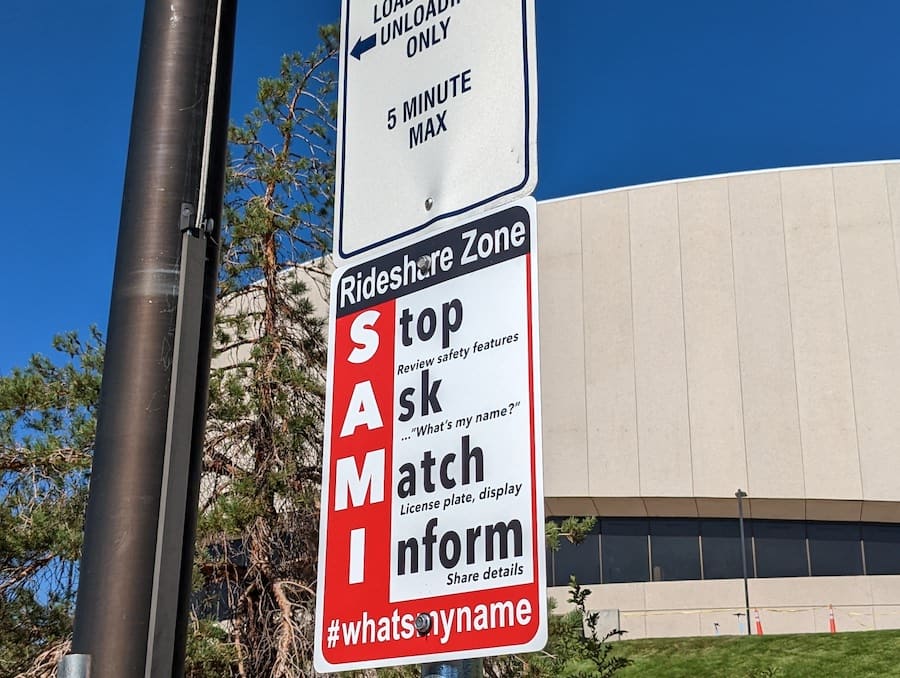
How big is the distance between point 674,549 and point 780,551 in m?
3.46

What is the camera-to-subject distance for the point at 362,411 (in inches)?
88.3

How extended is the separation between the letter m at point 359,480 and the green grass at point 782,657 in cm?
2529

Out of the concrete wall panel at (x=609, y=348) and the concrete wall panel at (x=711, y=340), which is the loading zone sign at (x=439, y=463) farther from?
the concrete wall panel at (x=711, y=340)

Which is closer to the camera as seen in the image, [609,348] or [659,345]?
[659,345]

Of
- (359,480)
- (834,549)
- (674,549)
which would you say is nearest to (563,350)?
(674,549)

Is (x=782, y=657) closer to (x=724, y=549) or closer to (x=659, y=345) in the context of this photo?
(x=724, y=549)

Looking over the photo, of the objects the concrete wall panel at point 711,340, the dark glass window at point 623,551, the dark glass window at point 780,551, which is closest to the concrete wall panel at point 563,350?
the dark glass window at point 623,551

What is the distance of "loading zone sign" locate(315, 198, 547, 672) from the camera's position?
194 cm

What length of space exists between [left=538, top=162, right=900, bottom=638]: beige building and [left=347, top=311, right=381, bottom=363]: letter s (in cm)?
3463

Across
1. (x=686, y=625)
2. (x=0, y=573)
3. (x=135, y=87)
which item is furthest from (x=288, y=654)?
(x=686, y=625)

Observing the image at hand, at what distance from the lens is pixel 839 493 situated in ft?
122

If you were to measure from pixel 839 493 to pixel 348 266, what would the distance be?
37.4 meters

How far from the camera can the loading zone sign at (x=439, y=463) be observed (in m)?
1.94

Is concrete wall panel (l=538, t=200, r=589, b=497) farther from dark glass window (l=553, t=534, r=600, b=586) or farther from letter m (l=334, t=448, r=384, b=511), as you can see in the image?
letter m (l=334, t=448, r=384, b=511)
